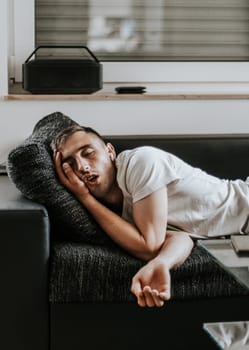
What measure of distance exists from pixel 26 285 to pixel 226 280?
600 mm

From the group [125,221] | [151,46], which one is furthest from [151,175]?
[151,46]

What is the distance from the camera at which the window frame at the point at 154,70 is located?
10.7ft

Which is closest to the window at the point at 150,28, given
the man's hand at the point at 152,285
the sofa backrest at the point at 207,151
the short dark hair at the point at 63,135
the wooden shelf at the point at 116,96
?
the wooden shelf at the point at 116,96

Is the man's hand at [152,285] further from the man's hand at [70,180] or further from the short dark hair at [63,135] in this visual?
the short dark hair at [63,135]

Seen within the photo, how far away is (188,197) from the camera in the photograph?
247 centimetres

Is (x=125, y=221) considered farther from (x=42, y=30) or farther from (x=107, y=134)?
(x=42, y=30)

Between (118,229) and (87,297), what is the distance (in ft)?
0.75

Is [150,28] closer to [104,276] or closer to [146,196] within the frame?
[146,196]

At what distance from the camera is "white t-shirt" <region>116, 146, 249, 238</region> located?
240cm

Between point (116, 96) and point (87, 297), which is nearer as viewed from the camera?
point (87, 297)

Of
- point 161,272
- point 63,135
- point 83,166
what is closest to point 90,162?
point 83,166

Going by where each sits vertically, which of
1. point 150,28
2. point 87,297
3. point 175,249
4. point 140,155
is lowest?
point 87,297

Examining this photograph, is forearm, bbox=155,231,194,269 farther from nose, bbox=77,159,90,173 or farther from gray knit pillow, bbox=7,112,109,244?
nose, bbox=77,159,90,173

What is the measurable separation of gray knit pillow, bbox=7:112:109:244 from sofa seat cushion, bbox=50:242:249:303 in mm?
112
